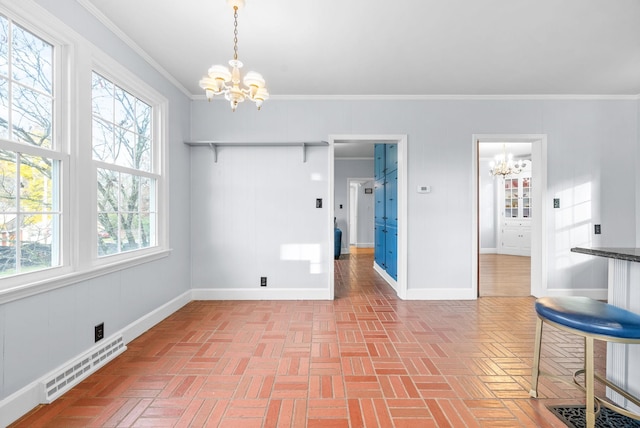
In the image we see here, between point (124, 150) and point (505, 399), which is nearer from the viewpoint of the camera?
point (505, 399)

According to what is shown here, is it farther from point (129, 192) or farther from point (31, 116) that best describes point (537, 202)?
point (31, 116)

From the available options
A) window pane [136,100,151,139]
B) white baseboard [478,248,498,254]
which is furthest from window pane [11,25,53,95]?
white baseboard [478,248,498,254]

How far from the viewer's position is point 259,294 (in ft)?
12.5

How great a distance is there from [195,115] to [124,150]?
137 cm

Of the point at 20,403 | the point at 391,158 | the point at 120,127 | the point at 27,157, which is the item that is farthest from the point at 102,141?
the point at 391,158

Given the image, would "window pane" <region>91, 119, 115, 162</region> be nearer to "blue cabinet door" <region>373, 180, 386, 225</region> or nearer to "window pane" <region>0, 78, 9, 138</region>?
"window pane" <region>0, 78, 9, 138</region>

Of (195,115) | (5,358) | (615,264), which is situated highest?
(195,115)

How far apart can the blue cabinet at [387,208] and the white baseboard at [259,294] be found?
1.25 meters

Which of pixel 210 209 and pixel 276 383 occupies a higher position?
pixel 210 209

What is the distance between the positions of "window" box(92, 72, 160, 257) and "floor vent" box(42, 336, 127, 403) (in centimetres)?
72

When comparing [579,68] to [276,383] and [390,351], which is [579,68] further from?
[276,383]

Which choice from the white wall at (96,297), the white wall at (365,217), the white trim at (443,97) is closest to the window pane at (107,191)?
the white wall at (96,297)

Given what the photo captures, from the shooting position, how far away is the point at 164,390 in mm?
1936

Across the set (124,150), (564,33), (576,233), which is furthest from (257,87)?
(576,233)
